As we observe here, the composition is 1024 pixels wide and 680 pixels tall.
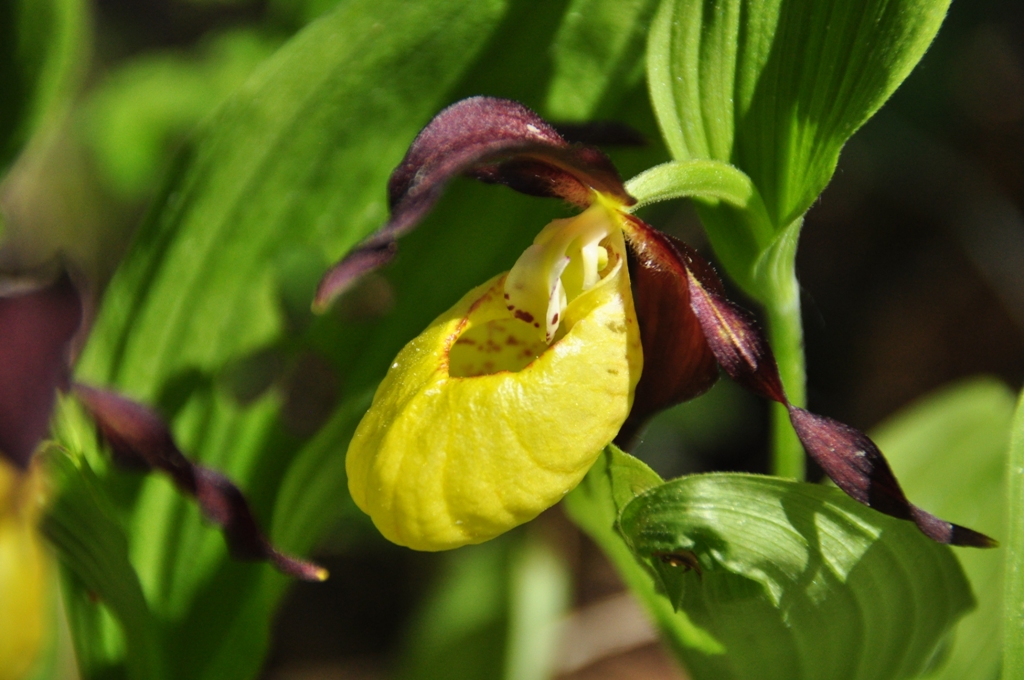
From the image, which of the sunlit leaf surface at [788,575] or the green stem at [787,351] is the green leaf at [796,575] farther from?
the green stem at [787,351]

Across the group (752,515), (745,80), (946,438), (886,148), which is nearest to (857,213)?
(886,148)

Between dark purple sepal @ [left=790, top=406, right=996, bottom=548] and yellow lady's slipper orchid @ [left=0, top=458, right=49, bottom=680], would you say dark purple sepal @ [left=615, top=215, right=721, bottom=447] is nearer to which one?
dark purple sepal @ [left=790, top=406, right=996, bottom=548]

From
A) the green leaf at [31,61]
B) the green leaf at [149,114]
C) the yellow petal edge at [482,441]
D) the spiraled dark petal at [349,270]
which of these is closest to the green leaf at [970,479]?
the yellow petal edge at [482,441]

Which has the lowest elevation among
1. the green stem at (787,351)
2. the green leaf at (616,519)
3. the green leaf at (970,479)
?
the green leaf at (970,479)

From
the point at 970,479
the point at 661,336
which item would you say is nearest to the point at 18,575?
the point at 661,336

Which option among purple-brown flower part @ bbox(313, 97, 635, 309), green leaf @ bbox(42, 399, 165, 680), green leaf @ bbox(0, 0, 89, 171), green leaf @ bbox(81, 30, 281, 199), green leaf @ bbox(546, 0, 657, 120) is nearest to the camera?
purple-brown flower part @ bbox(313, 97, 635, 309)

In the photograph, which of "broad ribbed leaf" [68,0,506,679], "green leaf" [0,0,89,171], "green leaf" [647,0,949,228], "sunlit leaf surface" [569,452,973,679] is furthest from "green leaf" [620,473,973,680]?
"green leaf" [0,0,89,171]
